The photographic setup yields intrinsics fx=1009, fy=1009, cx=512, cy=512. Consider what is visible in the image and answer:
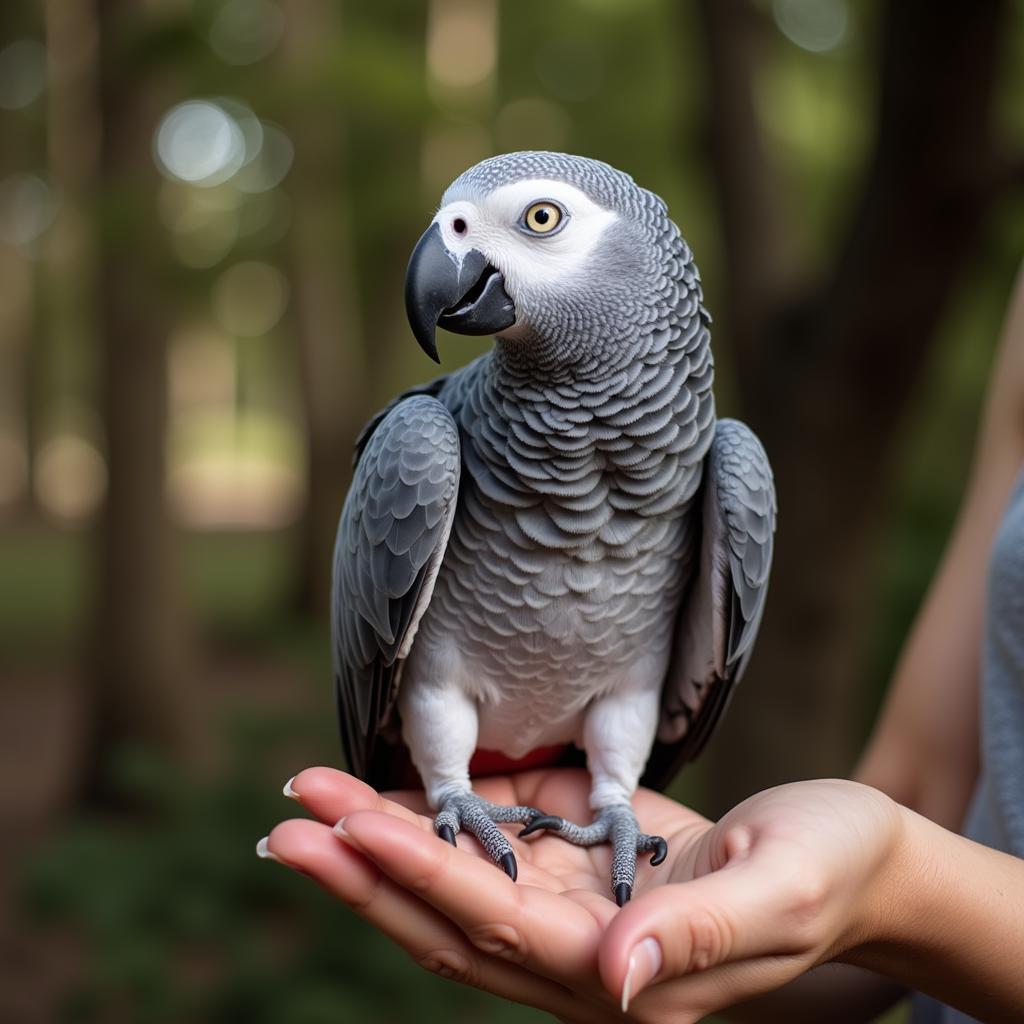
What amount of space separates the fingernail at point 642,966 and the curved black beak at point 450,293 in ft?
1.90

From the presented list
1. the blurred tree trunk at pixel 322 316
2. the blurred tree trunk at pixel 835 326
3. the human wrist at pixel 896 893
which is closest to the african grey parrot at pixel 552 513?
the human wrist at pixel 896 893

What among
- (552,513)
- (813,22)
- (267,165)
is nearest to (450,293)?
(552,513)

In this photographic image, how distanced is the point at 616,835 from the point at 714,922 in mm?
370

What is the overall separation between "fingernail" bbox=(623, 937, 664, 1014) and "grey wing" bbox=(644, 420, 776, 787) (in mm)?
Answer: 470

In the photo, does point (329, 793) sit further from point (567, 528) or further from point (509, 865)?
point (567, 528)

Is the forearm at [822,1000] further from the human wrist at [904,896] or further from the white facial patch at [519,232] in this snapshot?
the white facial patch at [519,232]

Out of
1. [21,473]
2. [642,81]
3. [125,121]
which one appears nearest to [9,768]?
[125,121]

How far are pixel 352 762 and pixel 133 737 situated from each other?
319 cm

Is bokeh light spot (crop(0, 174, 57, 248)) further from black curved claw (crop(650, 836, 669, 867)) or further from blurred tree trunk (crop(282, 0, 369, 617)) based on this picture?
black curved claw (crop(650, 836, 669, 867))

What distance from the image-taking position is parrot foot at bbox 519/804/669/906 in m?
1.11

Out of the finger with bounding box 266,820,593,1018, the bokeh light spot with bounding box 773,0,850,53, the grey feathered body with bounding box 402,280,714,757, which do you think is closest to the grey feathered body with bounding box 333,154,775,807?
the grey feathered body with bounding box 402,280,714,757

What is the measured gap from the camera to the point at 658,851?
1.13 m

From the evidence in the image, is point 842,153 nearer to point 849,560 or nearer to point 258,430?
point 849,560

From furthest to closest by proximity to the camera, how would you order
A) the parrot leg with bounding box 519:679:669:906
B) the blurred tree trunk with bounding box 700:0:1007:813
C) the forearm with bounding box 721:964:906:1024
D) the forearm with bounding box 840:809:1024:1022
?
the blurred tree trunk with bounding box 700:0:1007:813 → the forearm with bounding box 721:964:906:1024 → the parrot leg with bounding box 519:679:669:906 → the forearm with bounding box 840:809:1024:1022
